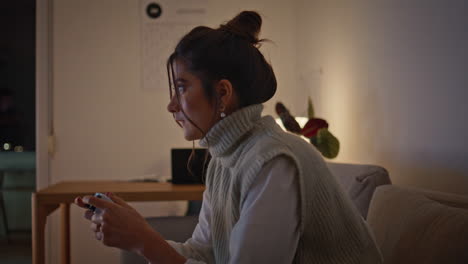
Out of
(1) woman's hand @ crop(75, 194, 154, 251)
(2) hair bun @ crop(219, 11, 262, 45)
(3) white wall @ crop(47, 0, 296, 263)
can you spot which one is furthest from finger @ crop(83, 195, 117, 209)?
(3) white wall @ crop(47, 0, 296, 263)

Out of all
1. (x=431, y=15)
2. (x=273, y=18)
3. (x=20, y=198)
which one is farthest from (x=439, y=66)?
(x=20, y=198)

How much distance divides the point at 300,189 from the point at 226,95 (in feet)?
0.79

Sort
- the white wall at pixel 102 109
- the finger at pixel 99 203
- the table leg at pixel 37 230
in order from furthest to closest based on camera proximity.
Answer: the white wall at pixel 102 109 → the table leg at pixel 37 230 → the finger at pixel 99 203

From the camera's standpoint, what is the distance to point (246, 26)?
97 cm

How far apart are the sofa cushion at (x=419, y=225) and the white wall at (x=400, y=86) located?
28 cm

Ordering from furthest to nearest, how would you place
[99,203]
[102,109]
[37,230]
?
[102,109] → [37,230] → [99,203]

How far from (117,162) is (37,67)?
29.9 inches

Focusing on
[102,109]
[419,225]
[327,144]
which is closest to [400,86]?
[327,144]

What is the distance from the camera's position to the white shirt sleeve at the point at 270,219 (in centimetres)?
75

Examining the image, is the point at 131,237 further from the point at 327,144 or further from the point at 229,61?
the point at 327,144

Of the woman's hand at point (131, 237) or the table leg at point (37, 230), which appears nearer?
the woman's hand at point (131, 237)

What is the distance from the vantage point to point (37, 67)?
9.43 ft

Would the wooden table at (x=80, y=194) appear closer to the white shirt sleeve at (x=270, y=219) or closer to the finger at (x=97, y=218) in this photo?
the finger at (x=97, y=218)

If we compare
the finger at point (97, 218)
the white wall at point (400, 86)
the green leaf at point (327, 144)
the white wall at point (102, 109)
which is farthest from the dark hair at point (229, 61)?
the white wall at point (102, 109)
